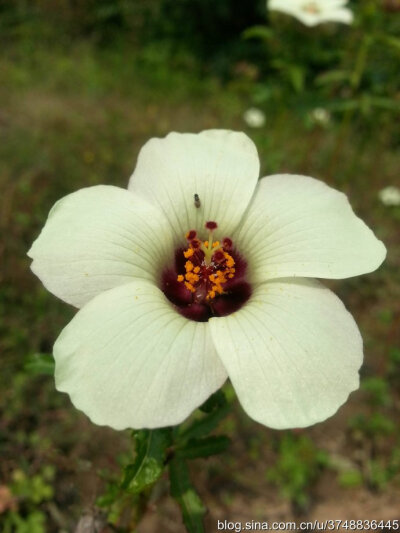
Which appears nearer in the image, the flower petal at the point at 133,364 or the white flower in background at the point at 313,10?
the flower petal at the point at 133,364

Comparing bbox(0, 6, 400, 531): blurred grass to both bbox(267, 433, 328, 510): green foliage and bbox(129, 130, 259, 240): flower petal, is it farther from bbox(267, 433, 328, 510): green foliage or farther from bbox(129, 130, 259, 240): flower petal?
bbox(129, 130, 259, 240): flower petal

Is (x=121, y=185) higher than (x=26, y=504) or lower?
higher

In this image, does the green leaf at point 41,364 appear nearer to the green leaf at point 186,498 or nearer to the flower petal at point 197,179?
the green leaf at point 186,498

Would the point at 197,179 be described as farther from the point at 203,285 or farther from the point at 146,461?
the point at 146,461

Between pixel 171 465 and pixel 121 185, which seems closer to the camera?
pixel 171 465

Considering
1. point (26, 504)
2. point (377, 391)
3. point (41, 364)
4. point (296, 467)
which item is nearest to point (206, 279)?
point (41, 364)

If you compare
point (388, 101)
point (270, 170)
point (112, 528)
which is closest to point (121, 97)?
point (270, 170)

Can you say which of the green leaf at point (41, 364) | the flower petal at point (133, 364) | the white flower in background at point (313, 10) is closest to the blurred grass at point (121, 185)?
the green leaf at point (41, 364)
